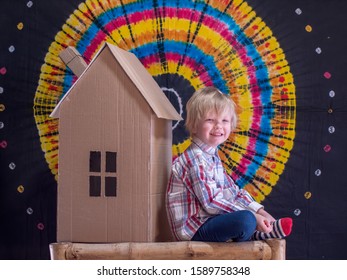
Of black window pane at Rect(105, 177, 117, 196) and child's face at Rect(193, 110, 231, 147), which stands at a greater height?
child's face at Rect(193, 110, 231, 147)

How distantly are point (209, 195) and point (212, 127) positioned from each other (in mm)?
224

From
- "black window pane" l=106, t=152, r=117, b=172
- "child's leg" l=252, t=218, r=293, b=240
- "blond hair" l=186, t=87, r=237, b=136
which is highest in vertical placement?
"blond hair" l=186, t=87, r=237, b=136

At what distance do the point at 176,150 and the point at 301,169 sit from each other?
507mm

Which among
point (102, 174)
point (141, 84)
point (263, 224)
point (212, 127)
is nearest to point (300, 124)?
point (212, 127)

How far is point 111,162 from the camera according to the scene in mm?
1686

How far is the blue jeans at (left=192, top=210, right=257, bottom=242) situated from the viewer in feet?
5.28

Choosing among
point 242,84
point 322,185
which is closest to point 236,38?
point 242,84

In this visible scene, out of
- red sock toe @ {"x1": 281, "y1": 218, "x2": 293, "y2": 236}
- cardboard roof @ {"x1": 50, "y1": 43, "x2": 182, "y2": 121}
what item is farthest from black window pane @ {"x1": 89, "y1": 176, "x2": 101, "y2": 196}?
red sock toe @ {"x1": 281, "y1": 218, "x2": 293, "y2": 236}

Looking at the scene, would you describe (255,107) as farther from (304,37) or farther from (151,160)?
(151,160)

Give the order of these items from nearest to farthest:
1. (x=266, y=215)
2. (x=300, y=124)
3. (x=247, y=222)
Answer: (x=247, y=222)
(x=266, y=215)
(x=300, y=124)

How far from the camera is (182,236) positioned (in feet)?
5.65

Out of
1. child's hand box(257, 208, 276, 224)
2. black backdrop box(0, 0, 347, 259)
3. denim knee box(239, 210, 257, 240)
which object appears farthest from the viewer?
black backdrop box(0, 0, 347, 259)

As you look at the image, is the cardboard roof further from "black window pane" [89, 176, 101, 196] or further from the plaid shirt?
"black window pane" [89, 176, 101, 196]

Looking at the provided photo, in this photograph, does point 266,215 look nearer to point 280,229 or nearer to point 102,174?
point 280,229
